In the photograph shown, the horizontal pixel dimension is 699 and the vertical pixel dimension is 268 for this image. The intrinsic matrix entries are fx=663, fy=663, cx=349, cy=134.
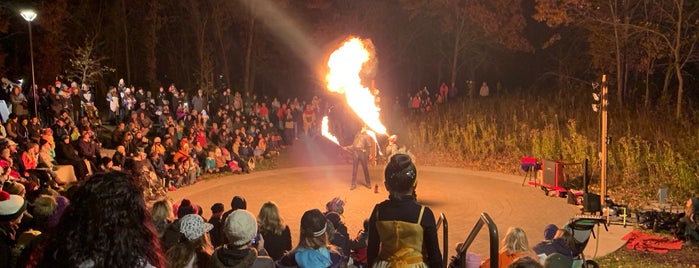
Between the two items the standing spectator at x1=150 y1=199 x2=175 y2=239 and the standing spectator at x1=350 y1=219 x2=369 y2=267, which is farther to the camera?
the standing spectator at x1=350 y1=219 x2=369 y2=267

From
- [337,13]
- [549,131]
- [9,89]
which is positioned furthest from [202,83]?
[549,131]

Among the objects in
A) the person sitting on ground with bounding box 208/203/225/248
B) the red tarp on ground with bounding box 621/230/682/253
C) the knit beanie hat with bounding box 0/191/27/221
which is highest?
the knit beanie hat with bounding box 0/191/27/221

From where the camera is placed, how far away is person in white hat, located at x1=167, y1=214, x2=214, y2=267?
5508mm

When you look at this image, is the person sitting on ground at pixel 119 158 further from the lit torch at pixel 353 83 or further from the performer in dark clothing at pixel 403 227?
the performer in dark clothing at pixel 403 227

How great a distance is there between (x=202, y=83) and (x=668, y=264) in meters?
23.6

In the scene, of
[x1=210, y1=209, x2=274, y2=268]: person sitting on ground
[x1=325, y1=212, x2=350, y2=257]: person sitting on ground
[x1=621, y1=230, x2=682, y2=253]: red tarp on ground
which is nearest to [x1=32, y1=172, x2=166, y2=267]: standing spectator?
[x1=210, y1=209, x2=274, y2=268]: person sitting on ground

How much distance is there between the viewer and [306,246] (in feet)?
19.6

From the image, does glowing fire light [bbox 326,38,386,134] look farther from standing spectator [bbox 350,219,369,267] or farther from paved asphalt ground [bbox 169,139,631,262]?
standing spectator [bbox 350,219,369,267]

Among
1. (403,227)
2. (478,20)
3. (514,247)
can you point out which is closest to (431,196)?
(514,247)

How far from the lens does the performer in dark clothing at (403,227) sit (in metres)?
5.01

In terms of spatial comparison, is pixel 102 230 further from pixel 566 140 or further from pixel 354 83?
pixel 566 140

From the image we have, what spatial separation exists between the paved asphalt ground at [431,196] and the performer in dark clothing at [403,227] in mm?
5731

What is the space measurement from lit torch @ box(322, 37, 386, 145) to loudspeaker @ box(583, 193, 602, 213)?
5.51m

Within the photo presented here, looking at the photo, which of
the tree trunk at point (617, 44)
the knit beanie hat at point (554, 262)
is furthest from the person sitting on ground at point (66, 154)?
the tree trunk at point (617, 44)
